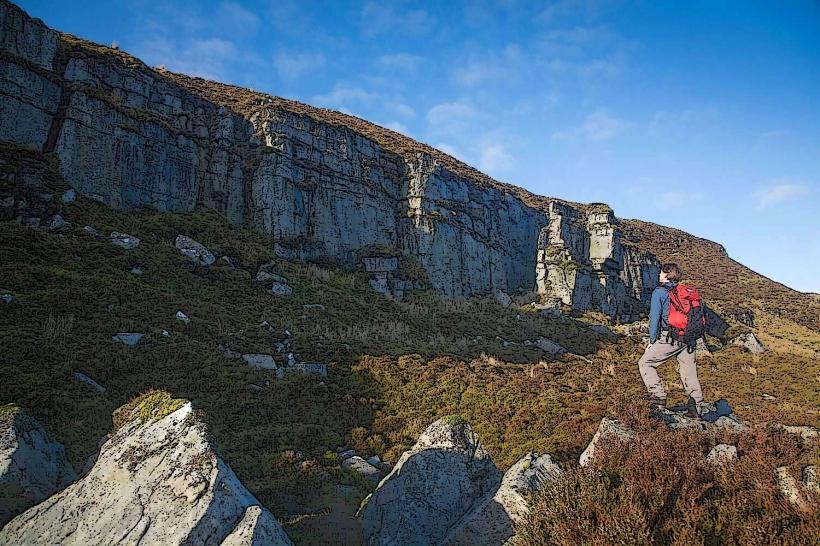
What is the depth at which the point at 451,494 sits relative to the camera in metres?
6.80

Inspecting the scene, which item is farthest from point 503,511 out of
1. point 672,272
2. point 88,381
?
point 88,381

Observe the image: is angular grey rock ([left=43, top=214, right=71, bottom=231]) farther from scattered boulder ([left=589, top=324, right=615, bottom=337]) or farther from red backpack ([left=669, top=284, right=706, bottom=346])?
scattered boulder ([left=589, top=324, right=615, bottom=337])

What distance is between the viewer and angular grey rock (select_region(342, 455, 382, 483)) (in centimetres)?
987

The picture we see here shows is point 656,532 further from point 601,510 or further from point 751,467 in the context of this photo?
point 751,467

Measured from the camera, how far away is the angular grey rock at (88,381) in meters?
10.7

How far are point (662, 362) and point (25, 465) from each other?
961 centimetres

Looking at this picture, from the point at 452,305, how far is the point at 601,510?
27265 millimetres

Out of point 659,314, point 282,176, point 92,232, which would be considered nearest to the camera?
point 659,314

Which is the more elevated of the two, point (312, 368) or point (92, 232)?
point (92, 232)

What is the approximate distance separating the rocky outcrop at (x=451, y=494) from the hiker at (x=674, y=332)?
3384 millimetres

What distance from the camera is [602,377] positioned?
752 inches

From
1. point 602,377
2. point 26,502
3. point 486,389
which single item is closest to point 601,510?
point 26,502

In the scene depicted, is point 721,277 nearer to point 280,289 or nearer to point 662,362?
point 280,289

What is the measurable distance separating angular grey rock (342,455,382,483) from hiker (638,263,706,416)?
18.4 feet
